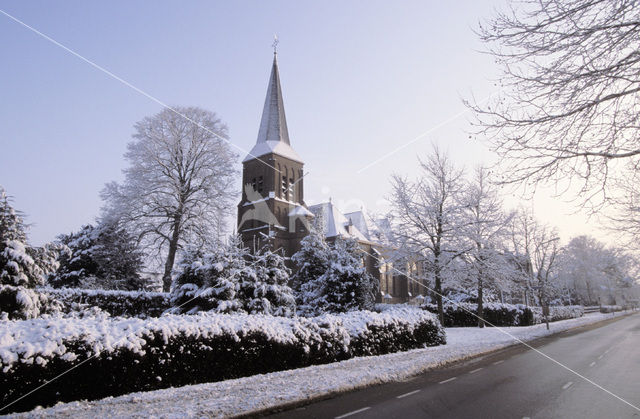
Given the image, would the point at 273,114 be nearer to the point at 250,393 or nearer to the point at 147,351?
the point at 147,351

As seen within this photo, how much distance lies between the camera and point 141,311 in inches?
869

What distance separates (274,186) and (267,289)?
84.9 feet

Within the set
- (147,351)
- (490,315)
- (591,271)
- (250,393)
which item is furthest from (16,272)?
(591,271)

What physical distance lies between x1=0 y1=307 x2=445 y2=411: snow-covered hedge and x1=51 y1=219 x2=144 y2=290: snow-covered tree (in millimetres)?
19828

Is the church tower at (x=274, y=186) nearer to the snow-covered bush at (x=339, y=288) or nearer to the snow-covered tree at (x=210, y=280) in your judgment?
the snow-covered bush at (x=339, y=288)

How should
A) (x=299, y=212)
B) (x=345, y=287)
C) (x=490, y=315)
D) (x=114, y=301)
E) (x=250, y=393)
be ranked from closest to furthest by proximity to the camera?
(x=250, y=393), (x=114, y=301), (x=345, y=287), (x=490, y=315), (x=299, y=212)

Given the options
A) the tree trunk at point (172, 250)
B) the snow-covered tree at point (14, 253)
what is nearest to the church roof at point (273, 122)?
the tree trunk at point (172, 250)

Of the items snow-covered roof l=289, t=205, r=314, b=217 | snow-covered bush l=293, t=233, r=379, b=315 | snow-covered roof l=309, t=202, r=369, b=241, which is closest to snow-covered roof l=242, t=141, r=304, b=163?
snow-covered roof l=289, t=205, r=314, b=217

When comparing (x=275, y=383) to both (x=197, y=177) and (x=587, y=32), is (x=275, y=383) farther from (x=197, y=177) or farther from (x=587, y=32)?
(x=197, y=177)

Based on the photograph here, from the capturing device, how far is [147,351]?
7.72m

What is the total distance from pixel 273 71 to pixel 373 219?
31.6 m

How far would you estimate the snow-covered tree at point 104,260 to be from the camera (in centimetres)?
2698

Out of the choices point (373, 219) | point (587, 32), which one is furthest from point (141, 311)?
point (587, 32)

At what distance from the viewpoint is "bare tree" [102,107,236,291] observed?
86.8 ft
